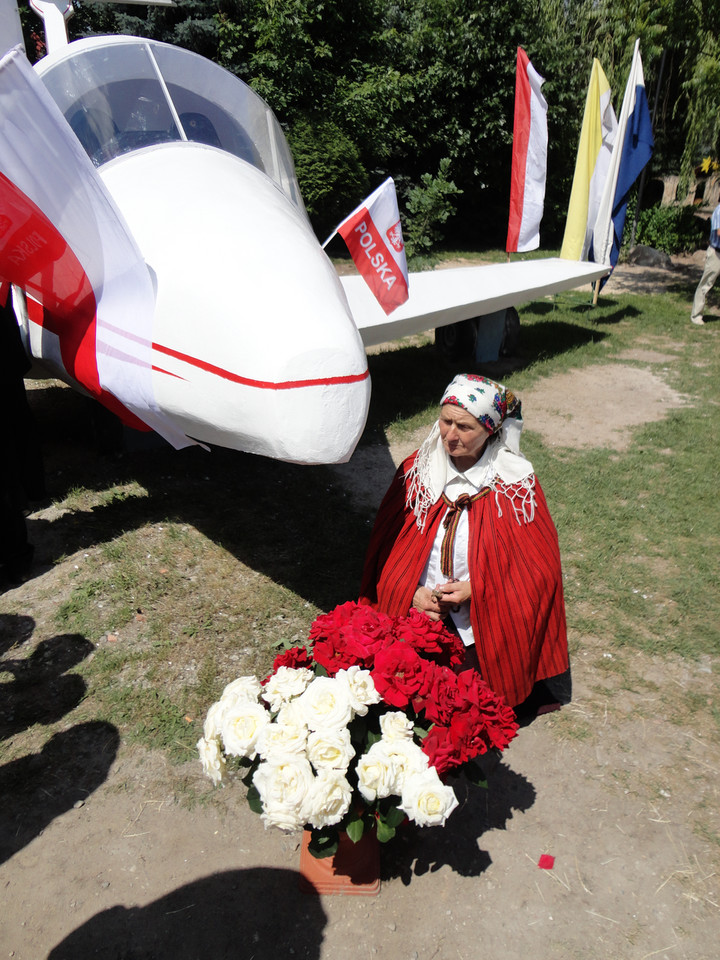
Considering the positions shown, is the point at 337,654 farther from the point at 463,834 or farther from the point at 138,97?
the point at 138,97

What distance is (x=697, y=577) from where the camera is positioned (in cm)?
431

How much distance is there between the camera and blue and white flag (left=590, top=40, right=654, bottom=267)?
8.61m

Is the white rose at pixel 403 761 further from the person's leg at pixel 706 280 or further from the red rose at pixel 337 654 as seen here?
the person's leg at pixel 706 280

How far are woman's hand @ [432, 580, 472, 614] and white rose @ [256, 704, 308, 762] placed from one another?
96 centimetres

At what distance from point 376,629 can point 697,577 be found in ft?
9.90

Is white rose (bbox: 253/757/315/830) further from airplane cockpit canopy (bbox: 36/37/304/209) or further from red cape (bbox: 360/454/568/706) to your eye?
airplane cockpit canopy (bbox: 36/37/304/209)

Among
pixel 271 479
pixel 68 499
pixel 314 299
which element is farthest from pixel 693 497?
pixel 68 499

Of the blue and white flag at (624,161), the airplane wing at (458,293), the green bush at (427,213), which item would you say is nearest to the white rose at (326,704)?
the airplane wing at (458,293)

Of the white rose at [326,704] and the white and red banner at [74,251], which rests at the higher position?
the white and red banner at [74,251]

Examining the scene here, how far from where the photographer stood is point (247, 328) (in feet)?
8.05

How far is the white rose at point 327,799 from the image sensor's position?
179 cm

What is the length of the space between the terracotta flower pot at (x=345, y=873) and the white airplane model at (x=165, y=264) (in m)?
1.38

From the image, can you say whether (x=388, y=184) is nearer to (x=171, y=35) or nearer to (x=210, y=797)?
(x=210, y=797)

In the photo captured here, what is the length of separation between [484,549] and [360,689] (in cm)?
93
